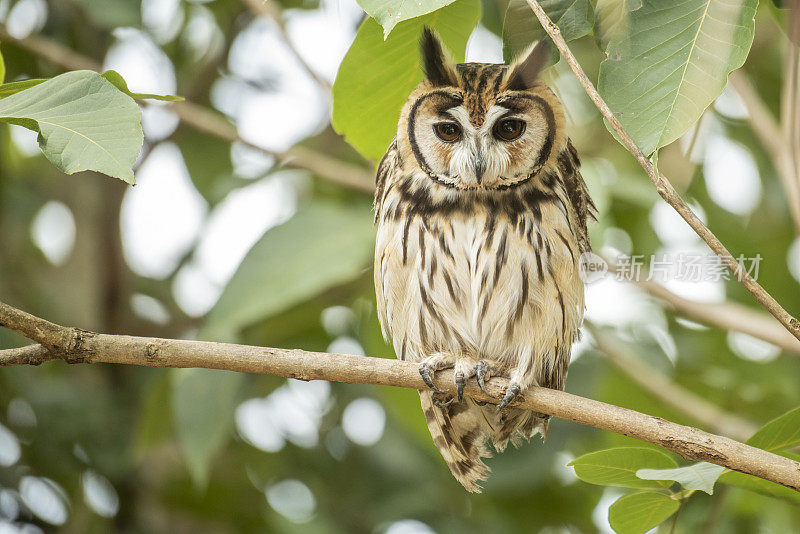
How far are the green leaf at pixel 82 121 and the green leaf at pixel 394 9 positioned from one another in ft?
1.40

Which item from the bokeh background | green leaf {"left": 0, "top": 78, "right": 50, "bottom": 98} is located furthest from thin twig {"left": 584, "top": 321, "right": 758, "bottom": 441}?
green leaf {"left": 0, "top": 78, "right": 50, "bottom": 98}

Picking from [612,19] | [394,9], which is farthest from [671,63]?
[394,9]

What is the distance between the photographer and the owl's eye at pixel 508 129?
2.40 meters

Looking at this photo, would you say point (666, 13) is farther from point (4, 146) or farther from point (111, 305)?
point (4, 146)

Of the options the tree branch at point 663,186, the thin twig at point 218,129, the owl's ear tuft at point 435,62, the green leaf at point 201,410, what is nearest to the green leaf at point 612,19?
the tree branch at point 663,186

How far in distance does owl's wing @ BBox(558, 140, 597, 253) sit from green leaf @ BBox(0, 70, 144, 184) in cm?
142

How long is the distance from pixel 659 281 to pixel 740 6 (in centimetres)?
166

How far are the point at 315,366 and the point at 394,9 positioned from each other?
717mm

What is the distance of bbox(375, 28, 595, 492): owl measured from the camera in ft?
7.80

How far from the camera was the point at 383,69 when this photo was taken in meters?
2.16

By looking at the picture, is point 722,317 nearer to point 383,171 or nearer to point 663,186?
point 383,171

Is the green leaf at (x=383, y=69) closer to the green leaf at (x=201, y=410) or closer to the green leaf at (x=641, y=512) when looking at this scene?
the green leaf at (x=641, y=512)

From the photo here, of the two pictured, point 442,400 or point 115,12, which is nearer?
point 442,400

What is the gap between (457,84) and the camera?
93.2 inches
